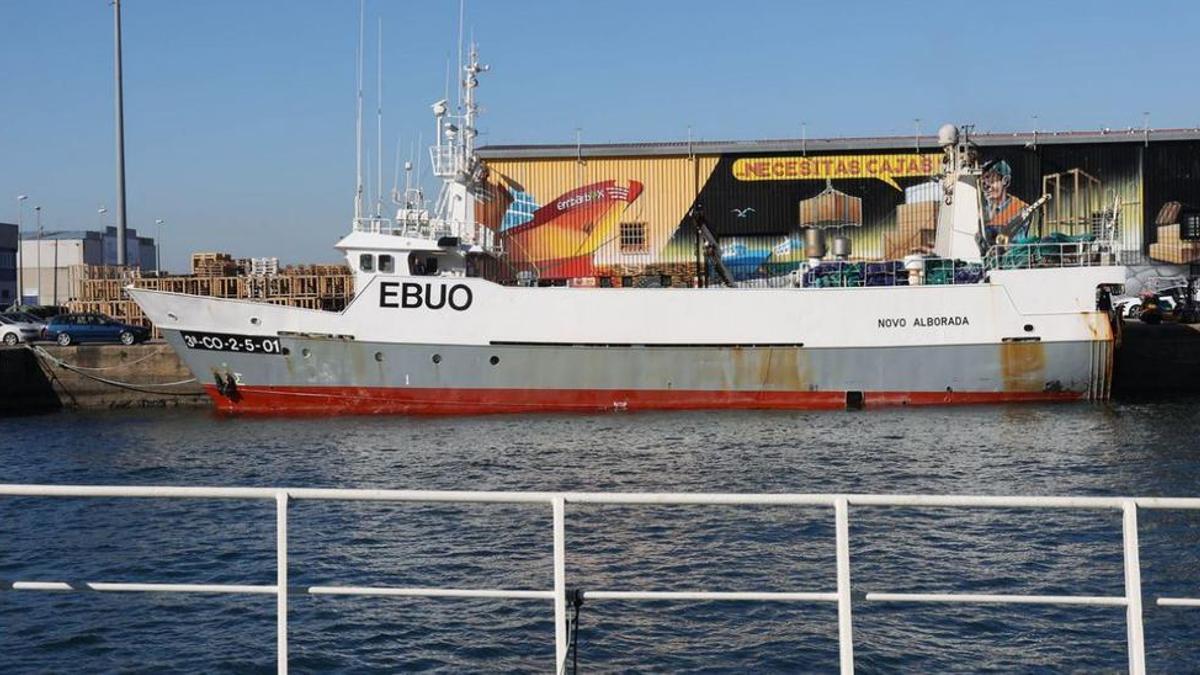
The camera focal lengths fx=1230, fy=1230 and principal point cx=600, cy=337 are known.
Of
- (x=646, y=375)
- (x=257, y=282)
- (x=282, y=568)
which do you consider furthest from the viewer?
(x=257, y=282)

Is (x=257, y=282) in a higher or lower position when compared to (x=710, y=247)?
lower

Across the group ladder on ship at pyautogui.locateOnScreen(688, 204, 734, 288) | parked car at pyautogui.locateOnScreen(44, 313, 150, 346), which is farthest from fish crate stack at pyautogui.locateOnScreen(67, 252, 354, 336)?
ladder on ship at pyautogui.locateOnScreen(688, 204, 734, 288)

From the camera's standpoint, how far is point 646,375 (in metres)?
30.9

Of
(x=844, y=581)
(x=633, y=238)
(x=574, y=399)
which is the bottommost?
(x=574, y=399)

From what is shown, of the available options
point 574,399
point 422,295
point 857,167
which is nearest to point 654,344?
point 574,399

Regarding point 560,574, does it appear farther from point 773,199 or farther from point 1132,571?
point 773,199

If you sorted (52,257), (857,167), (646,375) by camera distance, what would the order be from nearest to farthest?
(646,375), (857,167), (52,257)

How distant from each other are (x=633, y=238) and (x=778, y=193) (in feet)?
16.8

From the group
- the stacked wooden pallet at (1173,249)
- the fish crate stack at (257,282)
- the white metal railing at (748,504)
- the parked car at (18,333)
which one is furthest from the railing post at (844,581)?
the stacked wooden pallet at (1173,249)

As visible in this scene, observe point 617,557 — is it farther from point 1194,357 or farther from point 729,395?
point 1194,357

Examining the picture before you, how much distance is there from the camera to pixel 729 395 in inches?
1223

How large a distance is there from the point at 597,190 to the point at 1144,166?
60.7 feet

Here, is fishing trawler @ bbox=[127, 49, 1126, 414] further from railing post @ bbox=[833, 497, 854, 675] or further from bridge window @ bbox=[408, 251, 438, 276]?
railing post @ bbox=[833, 497, 854, 675]

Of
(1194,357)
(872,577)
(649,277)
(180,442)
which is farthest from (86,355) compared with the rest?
(1194,357)
